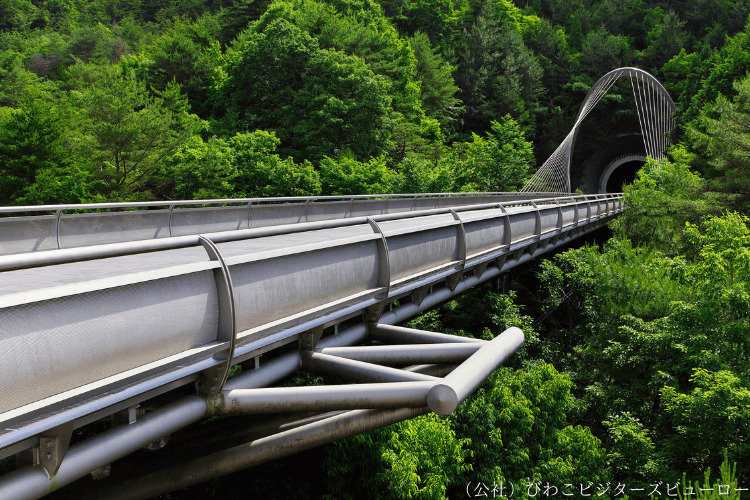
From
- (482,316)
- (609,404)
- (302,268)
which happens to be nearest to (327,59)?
(482,316)

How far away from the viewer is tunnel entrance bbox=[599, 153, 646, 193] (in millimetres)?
70250

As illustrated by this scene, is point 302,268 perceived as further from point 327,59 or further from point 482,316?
point 327,59

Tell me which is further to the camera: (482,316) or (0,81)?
(0,81)

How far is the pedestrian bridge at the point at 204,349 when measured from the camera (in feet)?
10.3

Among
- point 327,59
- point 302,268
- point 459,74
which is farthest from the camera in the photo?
point 459,74

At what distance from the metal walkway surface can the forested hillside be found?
5.23 meters

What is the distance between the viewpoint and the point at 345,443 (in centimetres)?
1066

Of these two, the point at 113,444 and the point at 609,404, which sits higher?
the point at 113,444

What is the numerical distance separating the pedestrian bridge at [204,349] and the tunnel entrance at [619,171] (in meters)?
68.3

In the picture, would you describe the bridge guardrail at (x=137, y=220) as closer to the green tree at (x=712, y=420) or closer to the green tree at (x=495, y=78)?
the green tree at (x=712, y=420)

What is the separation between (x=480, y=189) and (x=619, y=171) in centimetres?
4222

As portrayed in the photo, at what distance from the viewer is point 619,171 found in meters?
75.8

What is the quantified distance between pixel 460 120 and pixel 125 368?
199ft

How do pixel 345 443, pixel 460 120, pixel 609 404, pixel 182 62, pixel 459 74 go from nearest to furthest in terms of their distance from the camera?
1. pixel 345 443
2. pixel 609 404
3. pixel 182 62
4. pixel 460 120
5. pixel 459 74
